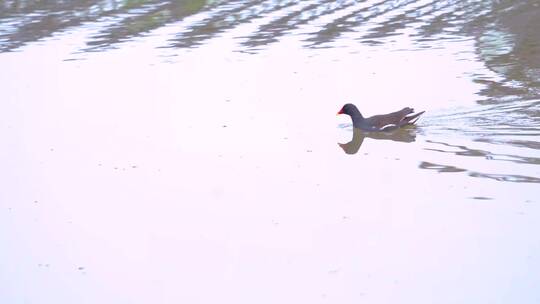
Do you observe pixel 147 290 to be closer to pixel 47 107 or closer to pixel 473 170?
pixel 473 170

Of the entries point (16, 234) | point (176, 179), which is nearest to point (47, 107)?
point (176, 179)

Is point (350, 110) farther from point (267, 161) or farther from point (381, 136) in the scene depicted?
point (267, 161)

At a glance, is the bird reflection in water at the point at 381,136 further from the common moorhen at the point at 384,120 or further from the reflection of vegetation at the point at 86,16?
the reflection of vegetation at the point at 86,16

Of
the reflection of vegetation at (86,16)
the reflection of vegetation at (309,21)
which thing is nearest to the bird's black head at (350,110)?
the reflection of vegetation at (309,21)

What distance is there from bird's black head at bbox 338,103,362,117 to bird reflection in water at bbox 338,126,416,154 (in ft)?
0.59

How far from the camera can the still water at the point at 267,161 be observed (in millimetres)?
8312

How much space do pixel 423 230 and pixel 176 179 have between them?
2.77 metres

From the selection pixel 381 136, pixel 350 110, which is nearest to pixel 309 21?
pixel 350 110

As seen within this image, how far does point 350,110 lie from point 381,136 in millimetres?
491

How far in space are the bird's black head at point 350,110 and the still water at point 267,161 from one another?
0.21m

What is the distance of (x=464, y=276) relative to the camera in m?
8.03

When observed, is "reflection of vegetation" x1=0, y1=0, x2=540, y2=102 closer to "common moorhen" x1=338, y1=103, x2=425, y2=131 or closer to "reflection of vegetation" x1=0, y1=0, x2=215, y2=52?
"reflection of vegetation" x1=0, y1=0, x2=215, y2=52

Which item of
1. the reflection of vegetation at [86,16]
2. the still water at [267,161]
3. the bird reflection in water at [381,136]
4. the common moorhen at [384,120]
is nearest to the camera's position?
the still water at [267,161]

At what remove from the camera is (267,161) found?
37.3 ft
